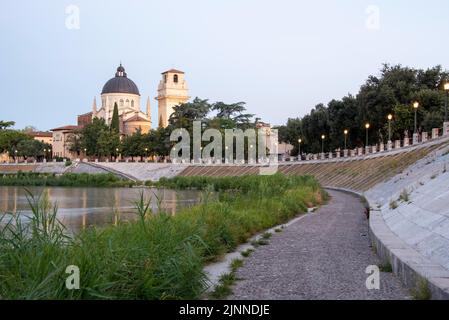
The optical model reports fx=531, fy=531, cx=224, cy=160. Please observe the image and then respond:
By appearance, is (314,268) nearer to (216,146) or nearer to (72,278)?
(72,278)

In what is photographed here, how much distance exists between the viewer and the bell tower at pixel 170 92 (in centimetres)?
11956

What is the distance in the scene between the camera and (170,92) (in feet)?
393

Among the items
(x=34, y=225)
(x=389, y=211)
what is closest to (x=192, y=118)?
(x=389, y=211)

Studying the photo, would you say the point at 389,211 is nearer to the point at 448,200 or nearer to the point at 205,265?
the point at 448,200

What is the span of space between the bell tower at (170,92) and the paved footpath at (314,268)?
108390 millimetres

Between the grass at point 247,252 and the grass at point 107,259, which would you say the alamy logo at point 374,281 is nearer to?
the grass at point 107,259

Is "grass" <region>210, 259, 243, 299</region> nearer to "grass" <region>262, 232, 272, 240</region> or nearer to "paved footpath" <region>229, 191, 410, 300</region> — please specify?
"paved footpath" <region>229, 191, 410, 300</region>

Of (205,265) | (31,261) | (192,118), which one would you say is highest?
(192,118)

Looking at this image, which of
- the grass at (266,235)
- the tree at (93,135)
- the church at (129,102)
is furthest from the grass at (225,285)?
the church at (129,102)

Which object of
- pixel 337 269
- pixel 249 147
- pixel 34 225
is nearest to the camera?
pixel 34 225

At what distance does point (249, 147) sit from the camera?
240 ft

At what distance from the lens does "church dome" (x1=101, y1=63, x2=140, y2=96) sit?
12394cm
